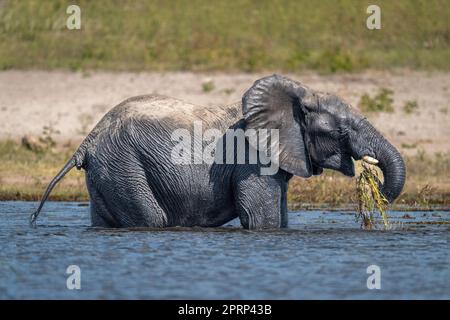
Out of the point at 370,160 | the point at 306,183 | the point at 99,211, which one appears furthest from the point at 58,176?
the point at 306,183

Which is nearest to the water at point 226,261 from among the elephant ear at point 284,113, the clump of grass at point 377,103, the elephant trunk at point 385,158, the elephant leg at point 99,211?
the elephant leg at point 99,211

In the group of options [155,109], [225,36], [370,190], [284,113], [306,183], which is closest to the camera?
[284,113]

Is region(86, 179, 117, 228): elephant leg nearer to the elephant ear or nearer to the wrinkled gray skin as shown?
the wrinkled gray skin

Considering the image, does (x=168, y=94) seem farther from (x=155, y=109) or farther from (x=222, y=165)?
(x=222, y=165)

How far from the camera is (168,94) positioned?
2414cm

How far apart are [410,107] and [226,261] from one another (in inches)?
450

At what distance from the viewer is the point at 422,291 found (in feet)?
37.0

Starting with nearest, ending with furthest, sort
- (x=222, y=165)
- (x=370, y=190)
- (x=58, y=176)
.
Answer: (x=222, y=165), (x=58, y=176), (x=370, y=190)

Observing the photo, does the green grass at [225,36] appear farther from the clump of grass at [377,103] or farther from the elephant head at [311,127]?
the elephant head at [311,127]

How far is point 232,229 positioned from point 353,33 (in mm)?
13884

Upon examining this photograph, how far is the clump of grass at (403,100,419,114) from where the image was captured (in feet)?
75.9

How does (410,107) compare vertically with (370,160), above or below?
above

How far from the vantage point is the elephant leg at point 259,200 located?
13.2 metres
